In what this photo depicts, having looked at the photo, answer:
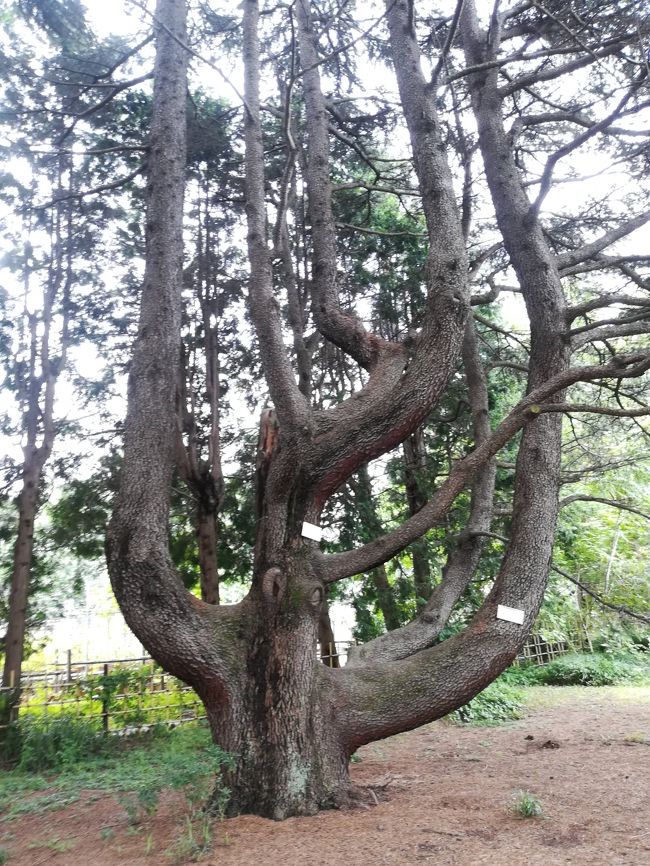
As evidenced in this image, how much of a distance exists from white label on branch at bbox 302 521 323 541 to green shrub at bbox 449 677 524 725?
5.31 metres

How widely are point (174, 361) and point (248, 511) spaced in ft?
18.5

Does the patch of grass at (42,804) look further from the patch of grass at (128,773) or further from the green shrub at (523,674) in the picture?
the green shrub at (523,674)

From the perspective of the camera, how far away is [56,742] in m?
7.35

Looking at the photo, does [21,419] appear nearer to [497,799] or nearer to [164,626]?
[164,626]

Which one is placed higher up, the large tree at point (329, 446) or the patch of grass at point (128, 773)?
the large tree at point (329, 446)

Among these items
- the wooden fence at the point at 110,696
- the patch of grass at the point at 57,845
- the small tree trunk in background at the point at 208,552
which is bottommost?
the patch of grass at the point at 57,845

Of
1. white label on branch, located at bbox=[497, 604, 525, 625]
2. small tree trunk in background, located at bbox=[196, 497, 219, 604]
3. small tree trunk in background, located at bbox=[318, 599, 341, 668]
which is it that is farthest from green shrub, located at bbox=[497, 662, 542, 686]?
white label on branch, located at bbox=[497, 604, 525, 625]

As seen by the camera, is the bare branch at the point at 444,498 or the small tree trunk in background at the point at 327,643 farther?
the small tree trunk in background at the point at 327,643

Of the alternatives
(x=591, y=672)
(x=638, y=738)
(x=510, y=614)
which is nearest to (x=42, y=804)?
(x=510, y=614)

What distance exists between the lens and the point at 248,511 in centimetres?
1028

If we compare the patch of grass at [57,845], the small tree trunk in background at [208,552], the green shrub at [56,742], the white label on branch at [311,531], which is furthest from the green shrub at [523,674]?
the patch of grass at [57,845]

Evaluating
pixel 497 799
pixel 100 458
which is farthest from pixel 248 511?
pixel 497 799

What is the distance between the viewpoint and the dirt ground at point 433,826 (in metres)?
3.45

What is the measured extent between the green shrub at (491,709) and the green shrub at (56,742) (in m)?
4.74
